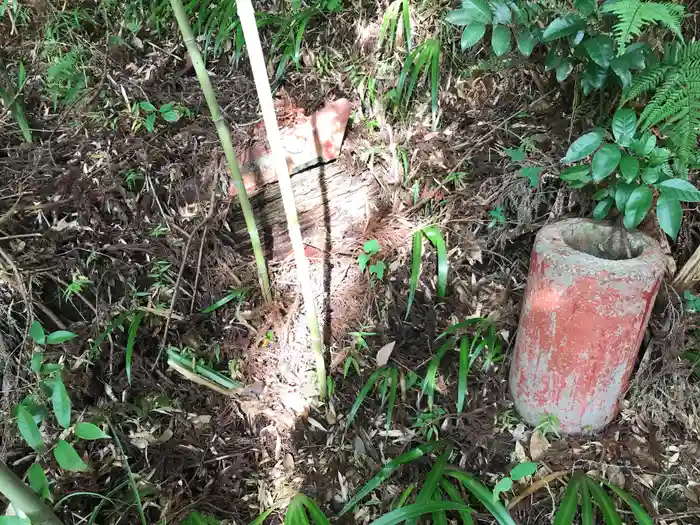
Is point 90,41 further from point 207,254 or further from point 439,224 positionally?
point 439,224

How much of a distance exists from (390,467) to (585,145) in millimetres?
1143

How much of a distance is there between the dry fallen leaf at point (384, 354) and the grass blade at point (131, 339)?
87 cm

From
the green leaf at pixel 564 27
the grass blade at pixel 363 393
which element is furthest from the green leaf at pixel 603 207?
the grass blade at pixel 363 393

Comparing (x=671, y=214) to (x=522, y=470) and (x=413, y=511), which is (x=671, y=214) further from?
(x=413, y=511)

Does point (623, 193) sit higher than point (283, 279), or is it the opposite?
point (623, 193)

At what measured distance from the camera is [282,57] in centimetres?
234

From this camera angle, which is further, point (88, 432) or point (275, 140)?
point (275, 140)

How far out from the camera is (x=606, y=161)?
4.82 feet

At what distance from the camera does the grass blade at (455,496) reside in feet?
4.81

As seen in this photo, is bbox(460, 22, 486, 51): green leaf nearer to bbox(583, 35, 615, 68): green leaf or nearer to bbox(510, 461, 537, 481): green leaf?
bbox(583, 35, 615, 68): green leaf

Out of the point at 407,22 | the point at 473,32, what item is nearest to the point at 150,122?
the point at 407,22

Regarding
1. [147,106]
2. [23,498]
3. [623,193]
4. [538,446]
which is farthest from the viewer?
[147,106]

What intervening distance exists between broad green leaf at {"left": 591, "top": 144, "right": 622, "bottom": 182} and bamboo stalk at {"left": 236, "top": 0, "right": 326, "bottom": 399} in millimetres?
860

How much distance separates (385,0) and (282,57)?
0.51m
